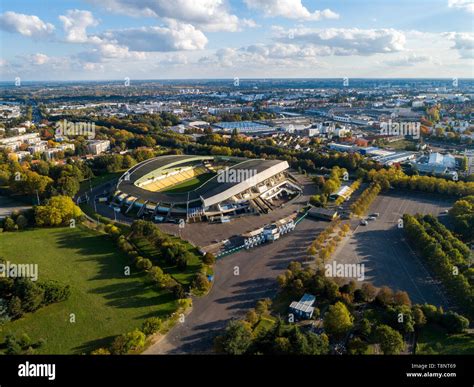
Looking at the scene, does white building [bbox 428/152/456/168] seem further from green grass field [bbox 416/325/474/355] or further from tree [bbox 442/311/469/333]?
green grass field [bbox 416/325/474/355]

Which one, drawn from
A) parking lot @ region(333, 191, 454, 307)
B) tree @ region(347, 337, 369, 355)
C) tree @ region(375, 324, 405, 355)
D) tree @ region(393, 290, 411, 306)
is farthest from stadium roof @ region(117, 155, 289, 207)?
tree @ region(375, 324, 405, 355)

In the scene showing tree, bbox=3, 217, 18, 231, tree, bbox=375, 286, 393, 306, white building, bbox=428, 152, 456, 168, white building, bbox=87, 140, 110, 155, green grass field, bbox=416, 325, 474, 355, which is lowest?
green grass field, bbox=416, 325, 474, 355

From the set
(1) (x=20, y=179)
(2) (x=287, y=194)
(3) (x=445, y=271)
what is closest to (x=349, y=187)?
(2) (x=287, y=194)

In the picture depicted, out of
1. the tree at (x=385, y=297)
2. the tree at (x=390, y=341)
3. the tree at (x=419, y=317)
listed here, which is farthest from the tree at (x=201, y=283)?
the tree at (x=419, y=317)

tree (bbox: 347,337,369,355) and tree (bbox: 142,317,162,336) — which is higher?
tree (bbox: 142,317,162,336)

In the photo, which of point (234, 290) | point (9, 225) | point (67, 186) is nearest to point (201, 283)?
point (234, 290)

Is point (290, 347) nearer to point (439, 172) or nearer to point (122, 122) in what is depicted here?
point (439, 172)

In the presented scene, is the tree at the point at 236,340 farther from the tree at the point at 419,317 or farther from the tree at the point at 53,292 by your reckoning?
the tree at the point at 53,292
